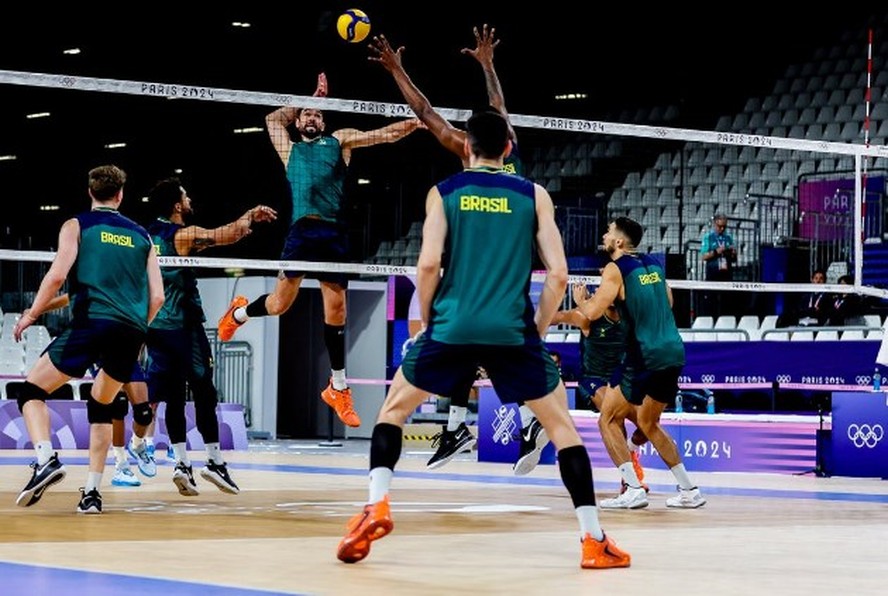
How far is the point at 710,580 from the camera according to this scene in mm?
6230

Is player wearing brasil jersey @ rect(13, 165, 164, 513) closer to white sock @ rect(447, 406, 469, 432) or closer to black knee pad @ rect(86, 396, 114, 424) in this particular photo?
black knee pad @ rect(86, 396, 114, 424)

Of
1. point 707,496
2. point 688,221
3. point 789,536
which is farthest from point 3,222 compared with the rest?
point 789,536

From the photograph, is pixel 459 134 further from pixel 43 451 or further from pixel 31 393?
pixel 43 451

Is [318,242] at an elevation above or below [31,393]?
above

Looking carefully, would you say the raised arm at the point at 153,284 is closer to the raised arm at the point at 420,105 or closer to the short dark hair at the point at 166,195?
the raised arm at the point at 420,105

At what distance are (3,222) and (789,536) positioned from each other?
30.7 meters

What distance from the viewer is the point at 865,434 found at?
52.4 feet

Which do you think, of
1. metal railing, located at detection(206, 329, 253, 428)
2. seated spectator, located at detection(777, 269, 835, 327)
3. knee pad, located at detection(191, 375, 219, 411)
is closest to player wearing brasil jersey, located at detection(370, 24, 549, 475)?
knee pad, located at detection(191, 375, 219, 411)

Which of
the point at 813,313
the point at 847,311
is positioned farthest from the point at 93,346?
the point at 813,313

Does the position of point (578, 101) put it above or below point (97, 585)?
above

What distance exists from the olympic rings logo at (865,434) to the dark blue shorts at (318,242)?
21.6ft

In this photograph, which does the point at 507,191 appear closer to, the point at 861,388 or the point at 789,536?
the point at 789,536

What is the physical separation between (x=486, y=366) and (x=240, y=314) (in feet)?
17.5

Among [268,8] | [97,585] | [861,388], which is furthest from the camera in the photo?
[268,8]
